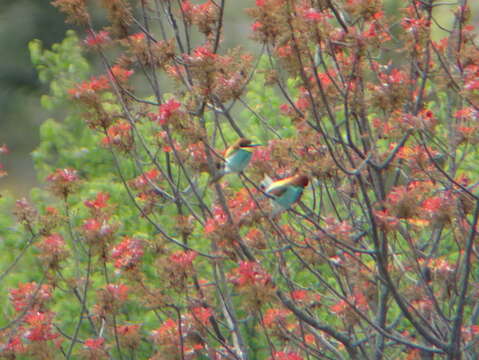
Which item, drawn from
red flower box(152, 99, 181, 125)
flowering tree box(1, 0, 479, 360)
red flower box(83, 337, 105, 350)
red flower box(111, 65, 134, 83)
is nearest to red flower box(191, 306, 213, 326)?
flowering tree box(1, 0, 479, 360)

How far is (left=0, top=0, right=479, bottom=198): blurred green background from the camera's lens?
74.0 feet

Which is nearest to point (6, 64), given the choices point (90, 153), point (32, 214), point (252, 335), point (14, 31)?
point (14, 31)

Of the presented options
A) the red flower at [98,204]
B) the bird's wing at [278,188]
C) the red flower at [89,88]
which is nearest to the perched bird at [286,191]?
the bird's wing at [278,188]

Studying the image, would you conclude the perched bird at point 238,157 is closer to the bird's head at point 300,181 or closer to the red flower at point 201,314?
the bird's head at point 300,181

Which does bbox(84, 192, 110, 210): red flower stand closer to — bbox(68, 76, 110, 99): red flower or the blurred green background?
bbox(68, 76, 110, 99): red flower

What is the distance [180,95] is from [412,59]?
143 cm

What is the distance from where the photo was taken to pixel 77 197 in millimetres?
10086

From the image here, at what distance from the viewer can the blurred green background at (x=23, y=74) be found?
888 inches

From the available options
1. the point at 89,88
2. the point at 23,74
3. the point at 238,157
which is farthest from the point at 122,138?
the point at 23,74

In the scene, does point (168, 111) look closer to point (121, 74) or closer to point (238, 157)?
point (238, 157)

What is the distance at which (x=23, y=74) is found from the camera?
2253 cm

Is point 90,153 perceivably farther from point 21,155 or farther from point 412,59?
point 21,155

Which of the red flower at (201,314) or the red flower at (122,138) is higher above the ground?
the red flower at (122,138)

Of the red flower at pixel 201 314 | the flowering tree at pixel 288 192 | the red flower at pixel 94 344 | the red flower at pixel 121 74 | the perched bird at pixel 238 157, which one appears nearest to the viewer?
the perched bird at pixel 238 157
